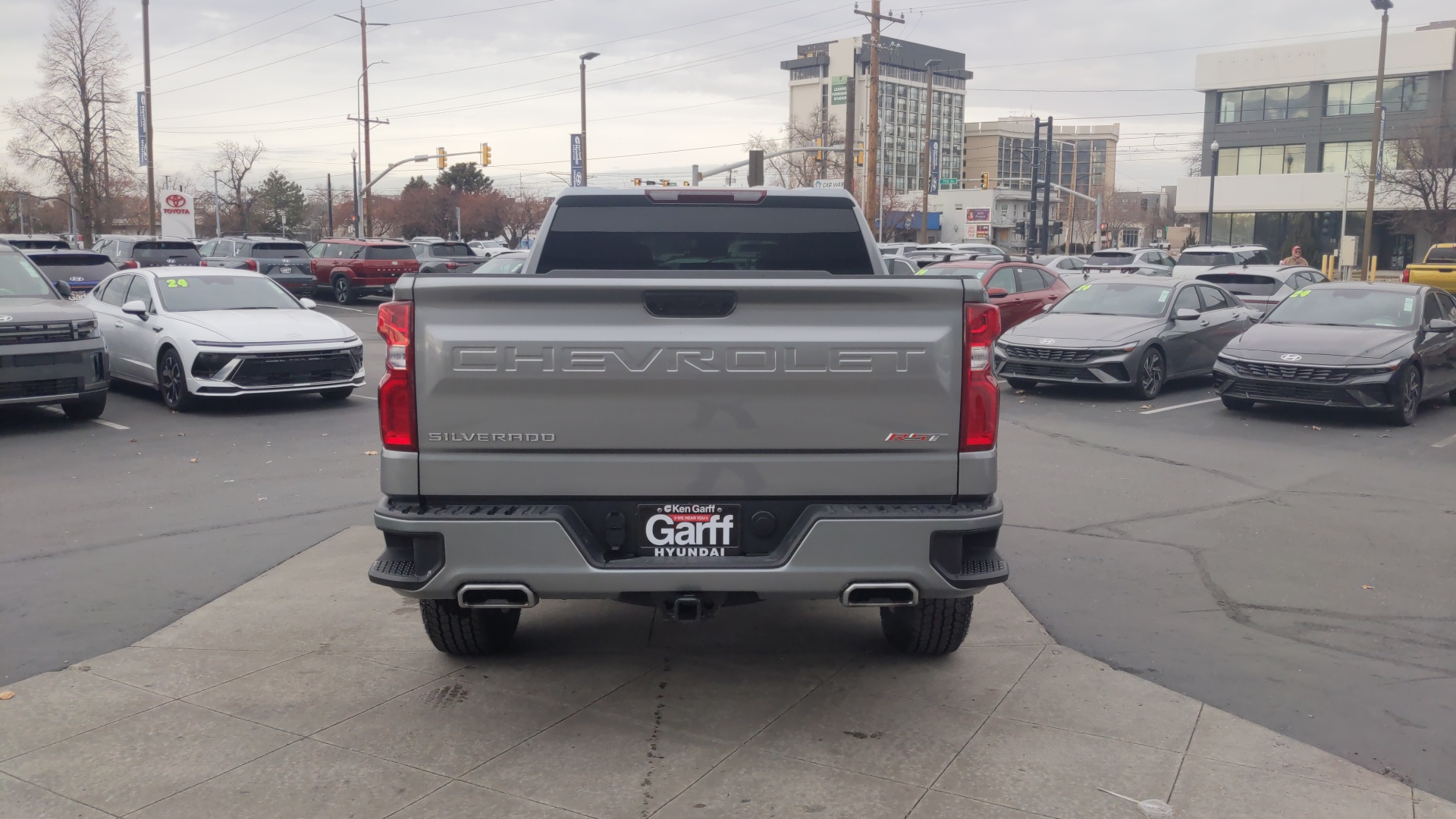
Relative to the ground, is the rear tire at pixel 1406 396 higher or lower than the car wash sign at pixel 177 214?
lower

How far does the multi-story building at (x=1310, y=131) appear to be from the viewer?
57.4 m

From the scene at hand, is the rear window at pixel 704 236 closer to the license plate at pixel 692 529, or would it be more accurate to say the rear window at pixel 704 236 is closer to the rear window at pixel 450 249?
the license plate at pixel 692 529

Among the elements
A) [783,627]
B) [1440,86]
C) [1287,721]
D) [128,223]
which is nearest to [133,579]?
[783,627]

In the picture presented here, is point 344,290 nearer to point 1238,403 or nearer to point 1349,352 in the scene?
point 1238,403

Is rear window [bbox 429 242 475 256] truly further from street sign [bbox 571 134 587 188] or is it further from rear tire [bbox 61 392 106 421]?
rear tire [bbox 61 392 106 421]

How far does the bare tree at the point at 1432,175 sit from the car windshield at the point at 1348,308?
34.8 meters

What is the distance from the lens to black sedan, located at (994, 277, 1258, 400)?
48.3 feet

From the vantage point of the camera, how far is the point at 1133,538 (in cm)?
777

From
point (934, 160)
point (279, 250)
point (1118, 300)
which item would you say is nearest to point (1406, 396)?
point (1118, 300)

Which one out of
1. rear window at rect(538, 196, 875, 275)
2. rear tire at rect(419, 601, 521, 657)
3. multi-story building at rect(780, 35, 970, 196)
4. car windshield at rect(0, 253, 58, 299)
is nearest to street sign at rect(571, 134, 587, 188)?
car windshield at rect(0, 253, 58, 299)

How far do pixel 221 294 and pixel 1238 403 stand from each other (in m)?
12.1

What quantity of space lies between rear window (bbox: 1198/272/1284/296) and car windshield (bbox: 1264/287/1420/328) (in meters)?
5.95

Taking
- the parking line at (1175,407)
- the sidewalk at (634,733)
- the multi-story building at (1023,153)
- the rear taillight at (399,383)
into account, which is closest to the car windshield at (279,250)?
the parking line at (1175,407)

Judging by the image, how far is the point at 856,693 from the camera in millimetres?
4887
